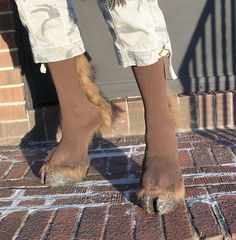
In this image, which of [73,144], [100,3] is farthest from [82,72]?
[100,3]

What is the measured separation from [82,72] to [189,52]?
2.75ft

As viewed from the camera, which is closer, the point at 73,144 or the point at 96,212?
the point at 96,212

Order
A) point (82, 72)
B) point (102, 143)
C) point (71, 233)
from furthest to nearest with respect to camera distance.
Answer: point (102, 143), point (82, 72), point (71, 233)

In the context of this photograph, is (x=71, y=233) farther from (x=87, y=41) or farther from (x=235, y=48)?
(x=235, y=48)

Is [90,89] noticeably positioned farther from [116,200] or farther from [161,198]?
[161,198]

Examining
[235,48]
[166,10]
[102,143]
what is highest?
[166,10]

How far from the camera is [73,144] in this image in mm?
1898

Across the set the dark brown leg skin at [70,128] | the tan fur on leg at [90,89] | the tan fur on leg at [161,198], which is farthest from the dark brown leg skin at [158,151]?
the tan fur on leg at [90,89]

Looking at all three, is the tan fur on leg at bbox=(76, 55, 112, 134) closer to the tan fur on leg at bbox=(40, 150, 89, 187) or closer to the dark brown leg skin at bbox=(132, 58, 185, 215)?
the tan fur on leg at bbox=(40, 150, 89, 187)

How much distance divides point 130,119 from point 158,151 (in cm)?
87

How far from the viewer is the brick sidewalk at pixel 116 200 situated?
4.90 ft

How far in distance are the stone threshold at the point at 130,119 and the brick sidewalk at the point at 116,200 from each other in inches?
8.1

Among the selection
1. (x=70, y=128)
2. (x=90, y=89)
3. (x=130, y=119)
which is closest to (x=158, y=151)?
(x=70, y=128)

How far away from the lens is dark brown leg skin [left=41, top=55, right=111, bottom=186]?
6.00 ft
